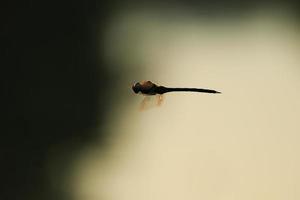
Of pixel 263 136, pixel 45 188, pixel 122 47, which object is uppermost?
pixel 122 47

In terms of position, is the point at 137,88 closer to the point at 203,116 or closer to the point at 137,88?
the point at 137,88

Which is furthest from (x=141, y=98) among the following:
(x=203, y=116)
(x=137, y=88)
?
(x=203, y=116)

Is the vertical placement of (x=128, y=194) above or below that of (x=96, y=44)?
below

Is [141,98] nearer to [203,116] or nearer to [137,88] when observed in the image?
[137,88]

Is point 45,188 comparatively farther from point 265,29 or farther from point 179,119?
point 265,29

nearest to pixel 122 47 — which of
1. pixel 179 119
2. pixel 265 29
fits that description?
pixel 179 119
